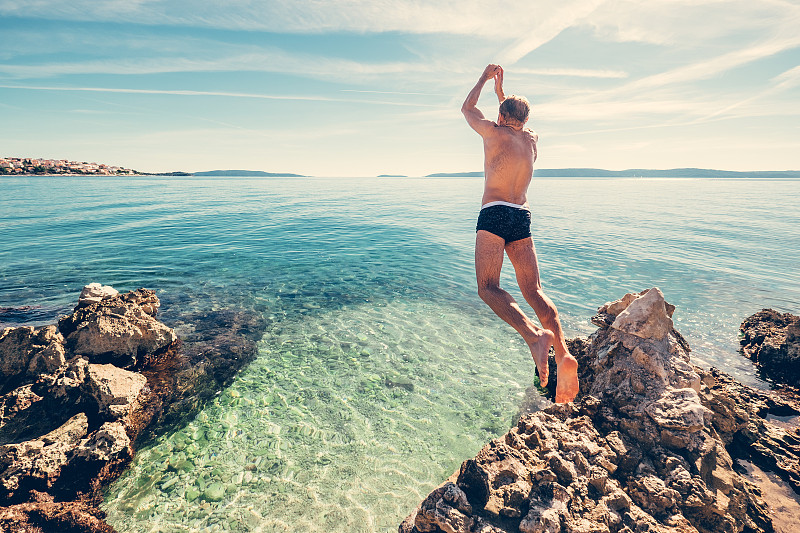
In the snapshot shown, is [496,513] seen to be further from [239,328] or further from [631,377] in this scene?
[239,328]

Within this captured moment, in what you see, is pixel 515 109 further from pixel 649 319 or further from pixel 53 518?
pixel 53 518

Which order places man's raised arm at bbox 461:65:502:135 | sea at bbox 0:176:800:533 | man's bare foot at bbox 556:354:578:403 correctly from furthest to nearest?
sea at bbox 0:176:800:533 < man's raised arm at bbox 461:65:502:135 < man's bare foot at bbox 556:354:578:403

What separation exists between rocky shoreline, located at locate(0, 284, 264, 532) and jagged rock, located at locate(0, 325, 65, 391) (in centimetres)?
2

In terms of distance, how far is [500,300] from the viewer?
4469mm

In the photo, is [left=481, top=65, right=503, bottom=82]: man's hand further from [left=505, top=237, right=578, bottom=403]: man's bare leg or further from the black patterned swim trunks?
[left=505, top=237, right=578, bottom=403]: man's bare leg

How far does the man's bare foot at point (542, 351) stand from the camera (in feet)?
13.2

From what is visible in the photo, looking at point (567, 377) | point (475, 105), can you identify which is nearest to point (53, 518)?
point (567, 377)

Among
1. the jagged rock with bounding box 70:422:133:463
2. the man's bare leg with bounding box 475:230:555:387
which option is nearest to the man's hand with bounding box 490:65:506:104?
the man's bare leg with bounding box 475:230:555:387

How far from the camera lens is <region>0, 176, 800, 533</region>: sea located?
17.5 ft

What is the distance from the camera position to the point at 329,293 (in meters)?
13.6

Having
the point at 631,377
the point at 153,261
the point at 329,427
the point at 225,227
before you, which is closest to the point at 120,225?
the point at 225,227

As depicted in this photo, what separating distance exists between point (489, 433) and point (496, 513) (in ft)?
9.24

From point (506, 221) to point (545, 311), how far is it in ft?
4.21

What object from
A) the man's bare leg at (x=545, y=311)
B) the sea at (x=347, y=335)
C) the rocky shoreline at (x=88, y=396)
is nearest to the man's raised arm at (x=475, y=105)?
the man's bare leg at (x=545, y=311)
